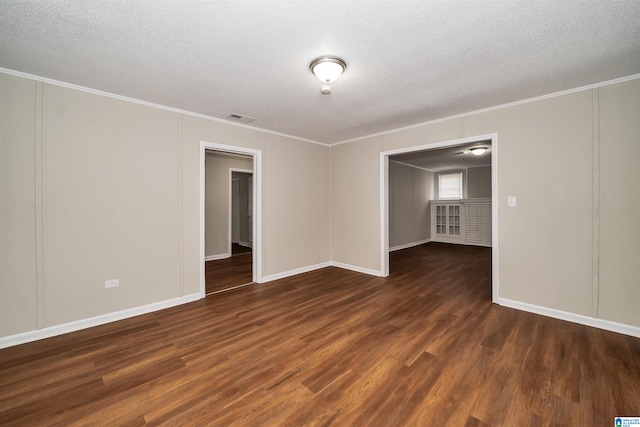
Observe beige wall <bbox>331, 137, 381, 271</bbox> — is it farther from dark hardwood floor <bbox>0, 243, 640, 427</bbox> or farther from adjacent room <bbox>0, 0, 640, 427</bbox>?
dark hardwood floor <bbox>0, 243, 640, 427</bbox>

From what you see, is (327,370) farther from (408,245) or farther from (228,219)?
(408,245)

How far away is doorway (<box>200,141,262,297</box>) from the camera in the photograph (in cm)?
409

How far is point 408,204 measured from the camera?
821 cm

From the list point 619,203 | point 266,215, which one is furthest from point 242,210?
point 619,203

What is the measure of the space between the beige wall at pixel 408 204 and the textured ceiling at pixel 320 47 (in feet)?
14.8

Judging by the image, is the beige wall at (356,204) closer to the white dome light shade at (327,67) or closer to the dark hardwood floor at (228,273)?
the dark hardwood floor at (228,273)

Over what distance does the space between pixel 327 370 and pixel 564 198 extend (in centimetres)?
324

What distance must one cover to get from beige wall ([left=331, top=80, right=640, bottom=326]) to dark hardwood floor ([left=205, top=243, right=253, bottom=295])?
4047mm

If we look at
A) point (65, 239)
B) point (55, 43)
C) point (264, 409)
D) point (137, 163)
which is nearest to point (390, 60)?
point (55, 43)

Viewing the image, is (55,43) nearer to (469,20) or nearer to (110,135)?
(110,135)

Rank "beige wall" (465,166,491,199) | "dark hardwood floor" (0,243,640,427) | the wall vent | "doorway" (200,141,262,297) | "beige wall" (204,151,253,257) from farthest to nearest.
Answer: "beige wall" (465,166,491,199), "beige wall" (204,151,253,257), "doorway" (200,141,262,297), the wall vent, "dark hardwood floor" (0,243,640,427)

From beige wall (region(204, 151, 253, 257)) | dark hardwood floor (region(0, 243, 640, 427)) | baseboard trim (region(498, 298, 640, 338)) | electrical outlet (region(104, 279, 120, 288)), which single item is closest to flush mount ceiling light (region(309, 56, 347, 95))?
dark hardwood floor (region(0, 243, 640, 427))

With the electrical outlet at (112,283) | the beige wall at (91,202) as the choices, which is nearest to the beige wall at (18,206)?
the beige wall at (91,202)

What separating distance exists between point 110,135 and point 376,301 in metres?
3.89
